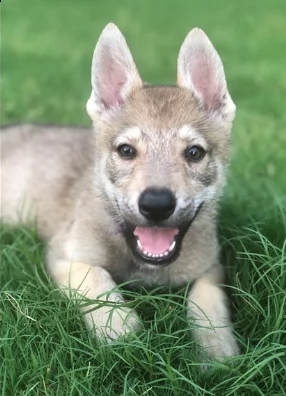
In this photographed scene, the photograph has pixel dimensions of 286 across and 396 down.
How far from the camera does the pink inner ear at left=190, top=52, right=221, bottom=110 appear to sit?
3.52 metres

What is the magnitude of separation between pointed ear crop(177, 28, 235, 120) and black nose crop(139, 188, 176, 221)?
0.80 meters

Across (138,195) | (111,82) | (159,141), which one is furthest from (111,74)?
(138,195)

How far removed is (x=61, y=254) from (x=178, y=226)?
0.83 metres

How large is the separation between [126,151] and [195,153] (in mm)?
343

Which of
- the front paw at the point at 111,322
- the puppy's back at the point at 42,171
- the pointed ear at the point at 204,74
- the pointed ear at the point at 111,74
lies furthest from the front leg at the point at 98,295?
the pointed ear at the point at 204,74

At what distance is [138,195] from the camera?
302 centimetres

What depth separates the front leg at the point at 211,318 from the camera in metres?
3.00

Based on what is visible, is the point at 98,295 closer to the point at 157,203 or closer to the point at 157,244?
the point at 157,244

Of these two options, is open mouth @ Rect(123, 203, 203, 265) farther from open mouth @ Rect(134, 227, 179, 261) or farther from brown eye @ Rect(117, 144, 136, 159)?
brown eye @ Rect(117, 144, 136, 159)

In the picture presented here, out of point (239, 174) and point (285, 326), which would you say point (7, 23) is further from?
point (285, 326)

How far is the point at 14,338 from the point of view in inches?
115

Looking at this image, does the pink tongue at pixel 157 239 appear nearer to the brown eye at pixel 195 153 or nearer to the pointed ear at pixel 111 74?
the brown eye at pixel 195 153

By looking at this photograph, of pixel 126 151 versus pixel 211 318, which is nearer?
pixel 211 318

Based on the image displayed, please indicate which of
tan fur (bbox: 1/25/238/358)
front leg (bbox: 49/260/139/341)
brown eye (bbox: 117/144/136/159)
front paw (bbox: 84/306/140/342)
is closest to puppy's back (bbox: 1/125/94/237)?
tan fur (bbox: 1/25/238/358)
